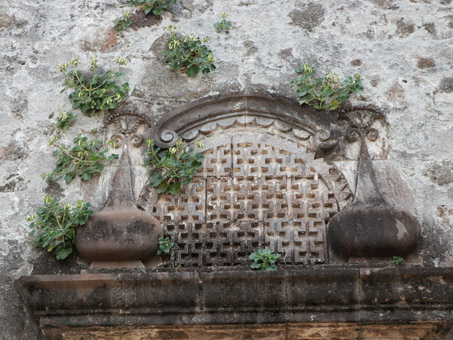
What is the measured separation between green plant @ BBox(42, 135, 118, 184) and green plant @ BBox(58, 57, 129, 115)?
235 millimetres

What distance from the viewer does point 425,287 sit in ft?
12.3

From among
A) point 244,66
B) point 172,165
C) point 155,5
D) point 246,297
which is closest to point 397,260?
point 246,297

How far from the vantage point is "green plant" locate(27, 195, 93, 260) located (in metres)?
4.08

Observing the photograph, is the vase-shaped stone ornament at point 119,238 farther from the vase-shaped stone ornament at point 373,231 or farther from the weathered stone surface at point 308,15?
the weathered stone surface at point 308,15

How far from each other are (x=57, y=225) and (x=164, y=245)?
0.60 metres

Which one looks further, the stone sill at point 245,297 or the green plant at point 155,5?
the green plant at point 155,5

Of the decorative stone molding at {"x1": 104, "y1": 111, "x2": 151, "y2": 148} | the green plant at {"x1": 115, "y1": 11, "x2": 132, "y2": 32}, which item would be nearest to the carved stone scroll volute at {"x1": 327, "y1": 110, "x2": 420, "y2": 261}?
the decorative stone molding at {"x1": 104, "y1": 111, "x2": 151, "y2": 148}

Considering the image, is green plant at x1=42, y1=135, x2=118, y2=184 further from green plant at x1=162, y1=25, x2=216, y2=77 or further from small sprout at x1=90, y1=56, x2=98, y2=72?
green plant at x1=162, y1=25, x2=216, y2=77

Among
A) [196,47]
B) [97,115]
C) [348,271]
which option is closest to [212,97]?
[196,47]

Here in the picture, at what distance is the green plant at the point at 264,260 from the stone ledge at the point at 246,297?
17cm

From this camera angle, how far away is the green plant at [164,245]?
13.3ft

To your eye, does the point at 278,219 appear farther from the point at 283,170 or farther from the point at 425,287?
the point at 425,287

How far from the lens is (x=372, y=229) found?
12.8 ft

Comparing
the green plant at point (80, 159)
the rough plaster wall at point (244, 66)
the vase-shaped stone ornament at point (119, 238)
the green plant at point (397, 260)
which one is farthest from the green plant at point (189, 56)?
the green plant at point (397, 260)
